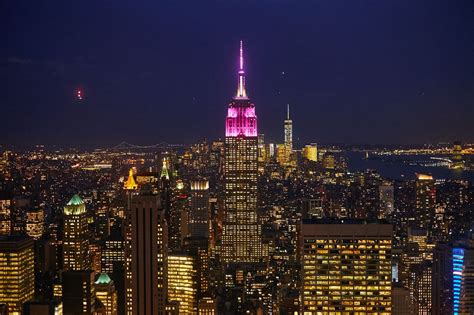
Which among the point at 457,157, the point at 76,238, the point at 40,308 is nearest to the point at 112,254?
the point at 76,238

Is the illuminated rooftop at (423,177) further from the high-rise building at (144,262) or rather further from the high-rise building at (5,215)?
the high-rise building at (5,215)

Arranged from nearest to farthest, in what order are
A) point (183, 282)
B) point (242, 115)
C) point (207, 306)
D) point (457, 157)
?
1. point (457, 157)
2. point (183, 282)
3. point (207, 306)
4. point (242, 115)

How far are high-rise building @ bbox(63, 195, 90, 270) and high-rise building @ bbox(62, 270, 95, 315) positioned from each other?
0.47 m

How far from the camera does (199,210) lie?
52.3 ft

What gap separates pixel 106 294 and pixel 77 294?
1.35 feet

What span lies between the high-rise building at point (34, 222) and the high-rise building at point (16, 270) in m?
0.13

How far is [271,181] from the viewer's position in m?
16.6

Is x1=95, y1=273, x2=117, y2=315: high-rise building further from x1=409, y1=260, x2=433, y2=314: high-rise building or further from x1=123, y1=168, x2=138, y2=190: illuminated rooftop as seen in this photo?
x1=409, y1=260, x2=433, y2=314: high-rise building

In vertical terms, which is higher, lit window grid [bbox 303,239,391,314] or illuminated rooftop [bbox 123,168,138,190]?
illuminated rooftop [bbox 123,168,138,190]

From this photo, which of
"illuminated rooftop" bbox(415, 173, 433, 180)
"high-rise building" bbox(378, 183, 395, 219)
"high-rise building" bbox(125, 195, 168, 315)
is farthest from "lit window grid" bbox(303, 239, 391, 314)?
"high-rise building" bbox(125, 195, 168, 315)

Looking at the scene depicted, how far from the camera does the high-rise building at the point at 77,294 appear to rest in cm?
977

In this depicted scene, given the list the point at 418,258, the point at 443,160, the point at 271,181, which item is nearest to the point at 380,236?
the point at 443,160

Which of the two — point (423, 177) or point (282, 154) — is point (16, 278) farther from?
point (282, 154)

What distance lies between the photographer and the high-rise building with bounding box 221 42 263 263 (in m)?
17.6
